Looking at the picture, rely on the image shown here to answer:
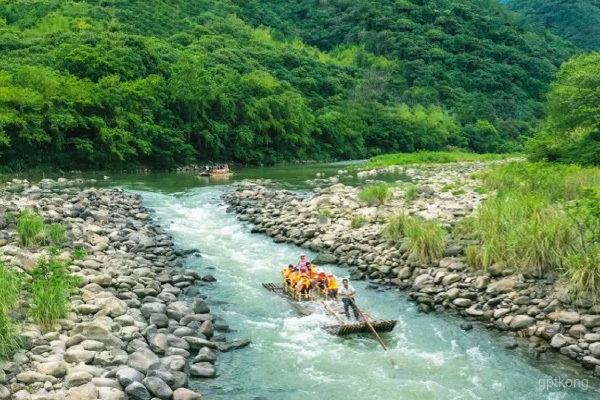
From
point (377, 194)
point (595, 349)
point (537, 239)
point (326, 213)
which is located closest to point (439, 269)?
point (537, 239)

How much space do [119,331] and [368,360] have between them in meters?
4.42

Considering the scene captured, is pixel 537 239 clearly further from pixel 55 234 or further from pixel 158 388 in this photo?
pixel 55 234

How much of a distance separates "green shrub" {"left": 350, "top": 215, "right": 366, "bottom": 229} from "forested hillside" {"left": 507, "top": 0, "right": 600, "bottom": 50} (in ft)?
484

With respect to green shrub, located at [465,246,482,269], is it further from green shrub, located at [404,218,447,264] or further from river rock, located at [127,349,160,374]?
river rock, located at [127,349,160,374]

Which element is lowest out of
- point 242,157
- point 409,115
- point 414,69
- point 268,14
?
point 242,157

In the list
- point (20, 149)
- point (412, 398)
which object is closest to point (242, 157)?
point (20, 149)

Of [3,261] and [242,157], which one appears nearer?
[3,261]

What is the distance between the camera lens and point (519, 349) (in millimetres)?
10070

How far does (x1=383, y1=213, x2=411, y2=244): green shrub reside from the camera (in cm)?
1600

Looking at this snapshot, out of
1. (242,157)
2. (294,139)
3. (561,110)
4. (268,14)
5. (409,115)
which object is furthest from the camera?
(268,14)

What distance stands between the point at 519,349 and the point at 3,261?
1024cm

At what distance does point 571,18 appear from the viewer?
508 feet

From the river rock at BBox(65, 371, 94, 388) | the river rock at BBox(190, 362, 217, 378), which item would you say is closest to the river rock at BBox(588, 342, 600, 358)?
the river rock at BBox(190, 362, 217, 378)

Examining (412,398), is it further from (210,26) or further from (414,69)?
(414,69)
